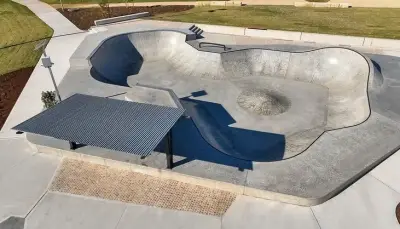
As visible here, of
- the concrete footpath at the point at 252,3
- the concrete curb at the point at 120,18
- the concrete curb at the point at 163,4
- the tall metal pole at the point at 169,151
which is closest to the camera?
the tall metal pole at the point at 169,151

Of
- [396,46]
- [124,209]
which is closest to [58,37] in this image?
[124,209]

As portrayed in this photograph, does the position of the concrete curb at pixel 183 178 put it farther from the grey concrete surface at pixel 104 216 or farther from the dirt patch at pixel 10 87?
the dirt patch at pixel 10 87

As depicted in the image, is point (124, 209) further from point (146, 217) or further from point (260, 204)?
point (260, 204)

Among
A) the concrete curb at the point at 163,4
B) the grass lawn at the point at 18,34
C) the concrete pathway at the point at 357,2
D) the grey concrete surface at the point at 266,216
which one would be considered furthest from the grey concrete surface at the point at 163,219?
the concrete pathway at the point at 357,2

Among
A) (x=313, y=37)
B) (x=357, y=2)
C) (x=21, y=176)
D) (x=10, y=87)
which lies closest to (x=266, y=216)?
(x=21, y=176)

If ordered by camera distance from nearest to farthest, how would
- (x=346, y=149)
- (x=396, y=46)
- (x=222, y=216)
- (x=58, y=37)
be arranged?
(x=222, y=216) → (x=346, y=149) → (x=396, y=46) → (x=58, y=37)

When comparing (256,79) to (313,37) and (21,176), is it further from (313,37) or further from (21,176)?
(21,176)

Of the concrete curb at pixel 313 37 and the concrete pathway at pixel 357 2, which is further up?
the concrete pathway at pixel 357 2
